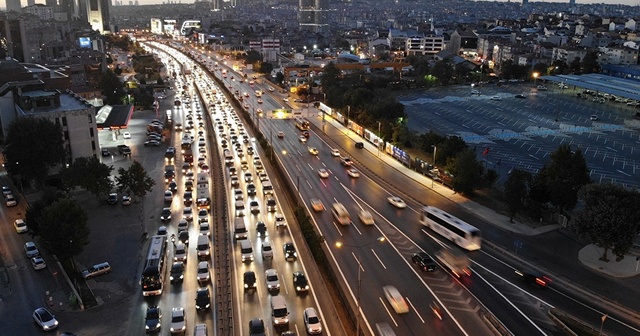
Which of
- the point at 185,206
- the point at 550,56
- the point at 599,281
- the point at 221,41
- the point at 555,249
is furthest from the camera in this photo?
the point at 221,41

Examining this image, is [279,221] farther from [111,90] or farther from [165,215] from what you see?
[111,90]

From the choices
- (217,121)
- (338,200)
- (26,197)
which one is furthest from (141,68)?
(338,200)

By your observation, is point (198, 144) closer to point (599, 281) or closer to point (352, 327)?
point (352, 327)

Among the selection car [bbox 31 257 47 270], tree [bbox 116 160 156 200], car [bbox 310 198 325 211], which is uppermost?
tree [bbox 116 160 156 200]

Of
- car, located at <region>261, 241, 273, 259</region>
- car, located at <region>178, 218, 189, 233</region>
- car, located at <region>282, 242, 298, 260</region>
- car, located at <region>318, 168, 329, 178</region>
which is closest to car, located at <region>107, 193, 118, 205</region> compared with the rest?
car, located at <region>178, 218, 189, 233</region>

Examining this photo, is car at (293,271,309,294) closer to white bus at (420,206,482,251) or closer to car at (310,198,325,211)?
white bus at (420,206,482,251)

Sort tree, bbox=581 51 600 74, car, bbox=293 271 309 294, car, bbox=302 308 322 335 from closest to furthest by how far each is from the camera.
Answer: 1. car, bbox=302 308 322 335
2. car, bbox=293 271 309 294
3. tree, bbox=581 51 600 74

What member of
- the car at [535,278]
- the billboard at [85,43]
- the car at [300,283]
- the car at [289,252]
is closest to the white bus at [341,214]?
the car at [289,252]
